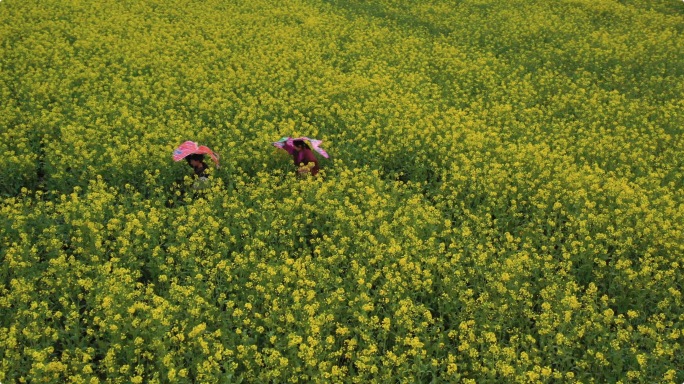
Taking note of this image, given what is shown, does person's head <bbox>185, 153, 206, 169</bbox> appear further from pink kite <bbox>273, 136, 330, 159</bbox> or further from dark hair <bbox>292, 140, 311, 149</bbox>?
dark hair <bbox>292, 140, 311, 149</bbox>

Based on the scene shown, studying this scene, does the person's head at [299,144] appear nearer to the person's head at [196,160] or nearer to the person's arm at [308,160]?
the person's arm at [308,160]

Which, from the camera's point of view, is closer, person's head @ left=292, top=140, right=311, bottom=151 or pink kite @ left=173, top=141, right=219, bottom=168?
pink kite @ left=173, top=141, right=219, bottom=168

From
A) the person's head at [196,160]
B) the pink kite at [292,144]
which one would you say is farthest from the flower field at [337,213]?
the pink kite at [292,144]

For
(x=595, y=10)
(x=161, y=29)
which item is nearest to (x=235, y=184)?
(x=161, y=29)

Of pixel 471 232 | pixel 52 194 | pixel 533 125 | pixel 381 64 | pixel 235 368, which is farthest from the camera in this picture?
pixel 381 64

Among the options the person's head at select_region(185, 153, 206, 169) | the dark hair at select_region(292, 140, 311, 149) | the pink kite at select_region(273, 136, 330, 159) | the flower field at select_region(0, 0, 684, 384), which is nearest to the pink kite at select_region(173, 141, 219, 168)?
the person's head at select_region(185, 153, 206, 169)

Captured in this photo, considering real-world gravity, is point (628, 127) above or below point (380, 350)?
above

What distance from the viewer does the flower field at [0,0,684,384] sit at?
504 centimetres

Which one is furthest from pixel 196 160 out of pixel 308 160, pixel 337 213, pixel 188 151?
pixel 337 213

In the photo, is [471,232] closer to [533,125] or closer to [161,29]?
[533,125]

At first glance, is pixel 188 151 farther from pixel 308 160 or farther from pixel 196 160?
pixel 308 160

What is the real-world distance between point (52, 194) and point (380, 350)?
16.6 feet

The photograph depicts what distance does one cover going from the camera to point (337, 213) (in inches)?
271

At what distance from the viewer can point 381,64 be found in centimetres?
1299
